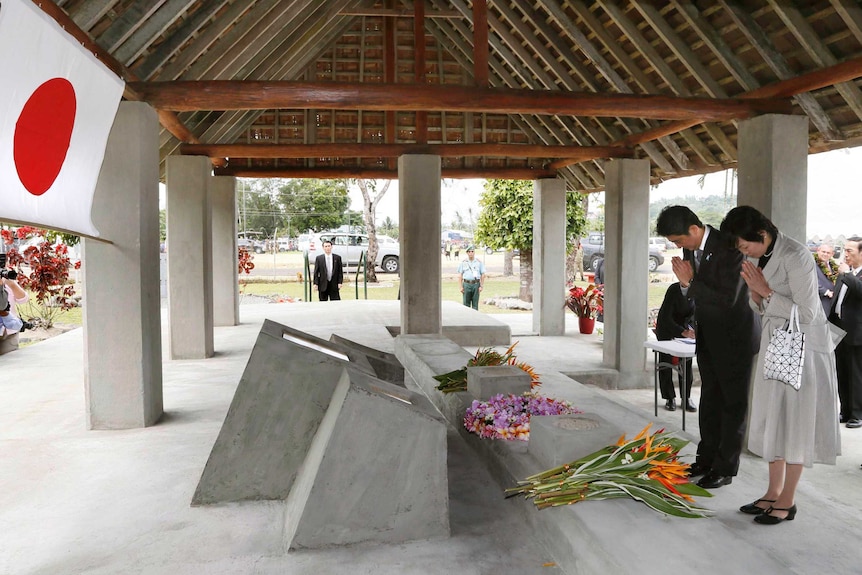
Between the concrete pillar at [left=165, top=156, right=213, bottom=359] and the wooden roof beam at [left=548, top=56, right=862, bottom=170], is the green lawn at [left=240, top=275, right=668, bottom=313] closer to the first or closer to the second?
the concrete pillar at [left=165, top=156, right=213, bottom=359]

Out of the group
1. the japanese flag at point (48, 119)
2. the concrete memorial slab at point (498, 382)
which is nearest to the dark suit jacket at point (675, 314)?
the concrete memorial slab at point (498, 382)

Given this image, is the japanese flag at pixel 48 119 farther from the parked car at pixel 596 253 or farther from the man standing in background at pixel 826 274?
the parked car at pixel 596 253

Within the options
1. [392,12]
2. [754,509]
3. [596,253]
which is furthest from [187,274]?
[596,253]

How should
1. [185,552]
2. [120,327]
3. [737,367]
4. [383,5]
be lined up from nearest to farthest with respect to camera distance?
[185,552] < [737,367] < [120,327] < [383,5]

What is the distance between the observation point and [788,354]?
3.18m

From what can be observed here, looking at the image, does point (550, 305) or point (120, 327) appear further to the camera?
point (550, 305)

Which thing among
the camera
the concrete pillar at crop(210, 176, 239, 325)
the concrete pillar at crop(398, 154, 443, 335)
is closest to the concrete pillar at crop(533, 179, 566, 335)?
the concrete pillar at crop(398, 154, 443, 335)

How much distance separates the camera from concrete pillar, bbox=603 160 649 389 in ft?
29.7

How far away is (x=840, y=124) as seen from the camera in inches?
236

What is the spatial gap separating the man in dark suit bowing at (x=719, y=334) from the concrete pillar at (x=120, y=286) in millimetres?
3863

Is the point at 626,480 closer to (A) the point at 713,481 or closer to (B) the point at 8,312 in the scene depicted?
(A) the point at 713,481

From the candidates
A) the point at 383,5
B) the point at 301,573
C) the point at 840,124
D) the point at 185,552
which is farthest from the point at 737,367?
the point at 383,5

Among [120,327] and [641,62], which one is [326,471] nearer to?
[120,327]

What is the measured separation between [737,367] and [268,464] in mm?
2677
